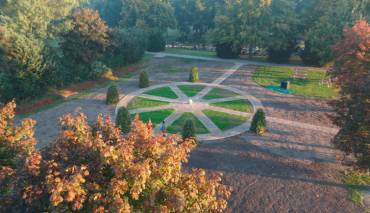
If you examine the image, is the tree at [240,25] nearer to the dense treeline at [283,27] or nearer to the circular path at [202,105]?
the dense treeline at [283,27]

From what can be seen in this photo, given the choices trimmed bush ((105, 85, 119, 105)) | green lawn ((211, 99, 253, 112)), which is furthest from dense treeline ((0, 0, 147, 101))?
green lawn ((211, 99, 253, 112))

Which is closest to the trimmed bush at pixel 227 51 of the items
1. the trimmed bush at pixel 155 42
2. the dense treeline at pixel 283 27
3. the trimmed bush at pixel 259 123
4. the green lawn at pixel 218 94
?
the dense treeline at pixel 283 27

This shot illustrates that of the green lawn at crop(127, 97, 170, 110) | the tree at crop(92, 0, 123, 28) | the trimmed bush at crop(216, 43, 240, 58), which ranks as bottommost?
the green lawn at crop(127, 97, 170, 110)

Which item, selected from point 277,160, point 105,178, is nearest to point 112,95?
point 277,160

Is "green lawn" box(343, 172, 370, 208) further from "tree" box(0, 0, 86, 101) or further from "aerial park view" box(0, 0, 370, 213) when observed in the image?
"tree" box(0, 0, 86, 101)

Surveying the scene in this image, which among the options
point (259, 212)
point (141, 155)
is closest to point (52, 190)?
point (141, 155)

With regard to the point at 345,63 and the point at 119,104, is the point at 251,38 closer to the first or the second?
the point at 345,63
